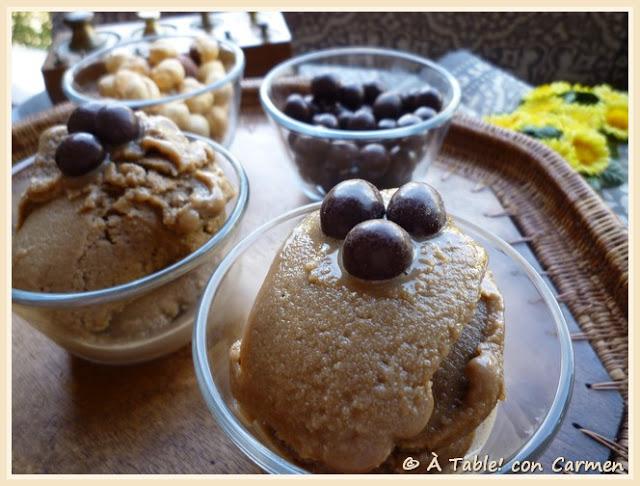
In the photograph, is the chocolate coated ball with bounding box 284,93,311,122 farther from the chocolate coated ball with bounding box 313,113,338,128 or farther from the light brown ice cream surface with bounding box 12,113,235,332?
the light brown ice cream surface with bounding box 12,113,235,332

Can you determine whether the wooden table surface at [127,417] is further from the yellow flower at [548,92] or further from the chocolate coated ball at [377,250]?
the yellow flower at [548,92]

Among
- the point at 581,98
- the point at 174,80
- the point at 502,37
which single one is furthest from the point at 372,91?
the point at 502,37

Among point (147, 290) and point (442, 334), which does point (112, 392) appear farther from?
point (442, 334)

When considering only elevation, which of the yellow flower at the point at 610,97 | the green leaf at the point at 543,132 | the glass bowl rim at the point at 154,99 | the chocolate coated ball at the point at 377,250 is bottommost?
the yellow flower at the point at 610,97

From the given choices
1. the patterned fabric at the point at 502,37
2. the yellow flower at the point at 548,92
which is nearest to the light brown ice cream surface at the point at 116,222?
the yellow flower at the point at 548,92

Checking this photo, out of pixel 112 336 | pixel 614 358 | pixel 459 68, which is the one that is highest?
pixel 112 336

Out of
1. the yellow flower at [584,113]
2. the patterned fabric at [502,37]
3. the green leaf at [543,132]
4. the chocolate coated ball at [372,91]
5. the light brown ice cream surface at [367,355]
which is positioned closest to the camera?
the light brown ice cream surface at [367,355]

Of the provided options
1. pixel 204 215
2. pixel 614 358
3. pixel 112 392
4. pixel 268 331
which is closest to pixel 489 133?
pixel 614 358
